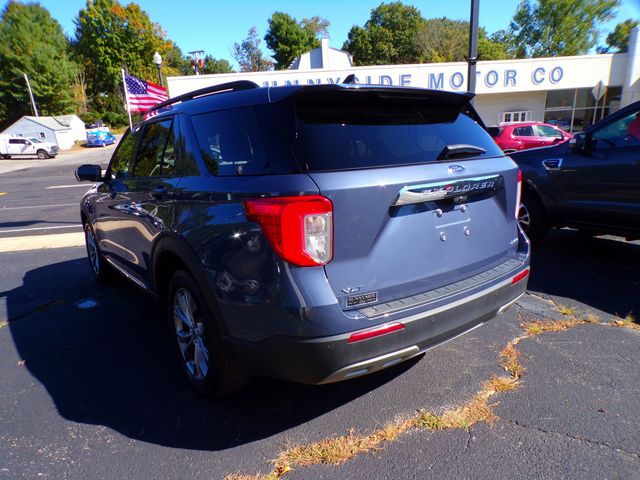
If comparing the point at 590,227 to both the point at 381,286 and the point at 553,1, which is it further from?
the point at 553,1

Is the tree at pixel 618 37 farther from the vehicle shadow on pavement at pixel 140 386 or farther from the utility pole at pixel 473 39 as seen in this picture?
the vehicle shadow on pavement at pixel 140 386

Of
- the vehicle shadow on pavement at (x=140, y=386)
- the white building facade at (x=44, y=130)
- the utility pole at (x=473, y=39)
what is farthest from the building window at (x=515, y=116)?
the white building facade at (x=44, y=130)

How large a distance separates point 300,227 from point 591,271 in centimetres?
414

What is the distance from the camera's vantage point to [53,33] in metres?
65.9

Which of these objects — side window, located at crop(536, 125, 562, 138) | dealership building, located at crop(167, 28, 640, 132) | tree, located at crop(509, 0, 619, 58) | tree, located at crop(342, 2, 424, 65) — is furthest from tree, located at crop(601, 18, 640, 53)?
side window, located at crop(536, 125, 562, 138)

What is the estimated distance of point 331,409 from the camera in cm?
261

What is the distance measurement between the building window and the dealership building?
59 mm

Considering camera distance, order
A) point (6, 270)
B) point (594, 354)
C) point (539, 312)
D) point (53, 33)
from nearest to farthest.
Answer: point (594, 354) < point (539, 312) < point (6, 270) < point (53, 33)

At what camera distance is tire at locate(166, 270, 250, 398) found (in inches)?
93.5

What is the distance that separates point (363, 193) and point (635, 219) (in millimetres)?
3873

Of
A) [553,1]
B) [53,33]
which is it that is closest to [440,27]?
[553,1]

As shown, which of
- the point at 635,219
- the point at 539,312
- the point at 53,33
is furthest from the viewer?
the point at 53,33

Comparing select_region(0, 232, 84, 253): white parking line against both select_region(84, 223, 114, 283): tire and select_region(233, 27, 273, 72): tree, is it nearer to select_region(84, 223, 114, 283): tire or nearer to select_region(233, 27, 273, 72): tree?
select_region(84, 223, 114, 283): tire

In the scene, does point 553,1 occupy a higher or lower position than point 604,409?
higher
